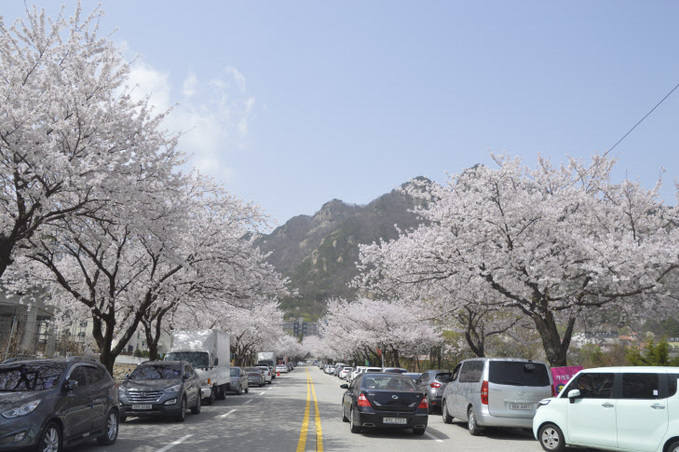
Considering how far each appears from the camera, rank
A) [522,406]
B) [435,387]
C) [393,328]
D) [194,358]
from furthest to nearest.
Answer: [393,328] → [194,358] → [435,387] → [522,406]

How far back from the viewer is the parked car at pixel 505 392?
12023 mm

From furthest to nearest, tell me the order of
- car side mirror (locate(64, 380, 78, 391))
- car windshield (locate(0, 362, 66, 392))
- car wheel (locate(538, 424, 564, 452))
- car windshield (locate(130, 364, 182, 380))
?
car windshield (locate(130, 364, 182, 380)) < car wheel (locate(538, 424, 564, 452)) < car side mirror (locate(64, 380, 78, 391)) < car windshield (locate(0, 362, 66, 392))

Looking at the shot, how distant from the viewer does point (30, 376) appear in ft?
29.6

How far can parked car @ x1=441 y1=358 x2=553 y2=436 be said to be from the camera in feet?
39.4

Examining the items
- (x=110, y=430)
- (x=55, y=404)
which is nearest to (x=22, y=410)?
(x=55, y=404)

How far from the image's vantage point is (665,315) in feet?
63.1

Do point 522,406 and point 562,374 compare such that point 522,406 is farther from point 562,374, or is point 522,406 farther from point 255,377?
point 255,377

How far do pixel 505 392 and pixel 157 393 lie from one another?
28.9ft

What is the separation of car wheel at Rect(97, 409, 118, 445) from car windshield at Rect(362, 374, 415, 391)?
5491 mm

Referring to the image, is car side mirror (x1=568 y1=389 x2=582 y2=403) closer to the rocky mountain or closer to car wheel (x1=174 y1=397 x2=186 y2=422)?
car wheel (x1=174 y1=397 x2=186 y2=422)

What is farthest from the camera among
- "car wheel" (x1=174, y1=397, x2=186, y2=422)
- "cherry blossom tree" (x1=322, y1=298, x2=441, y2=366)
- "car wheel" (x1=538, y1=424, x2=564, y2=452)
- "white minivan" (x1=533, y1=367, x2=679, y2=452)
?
"cherry blossom tree" (x1=322, y1=298, x2=441, y2=366)

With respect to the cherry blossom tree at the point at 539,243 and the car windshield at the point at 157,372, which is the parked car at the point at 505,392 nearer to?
the cherry blossom tree at the point at 539,243

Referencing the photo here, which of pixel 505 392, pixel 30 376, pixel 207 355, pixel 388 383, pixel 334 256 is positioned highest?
pixel 334 256

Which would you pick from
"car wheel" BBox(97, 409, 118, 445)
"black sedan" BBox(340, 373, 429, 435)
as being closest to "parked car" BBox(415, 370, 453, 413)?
"black sedan" BBox(340, 373, 429, 435)
